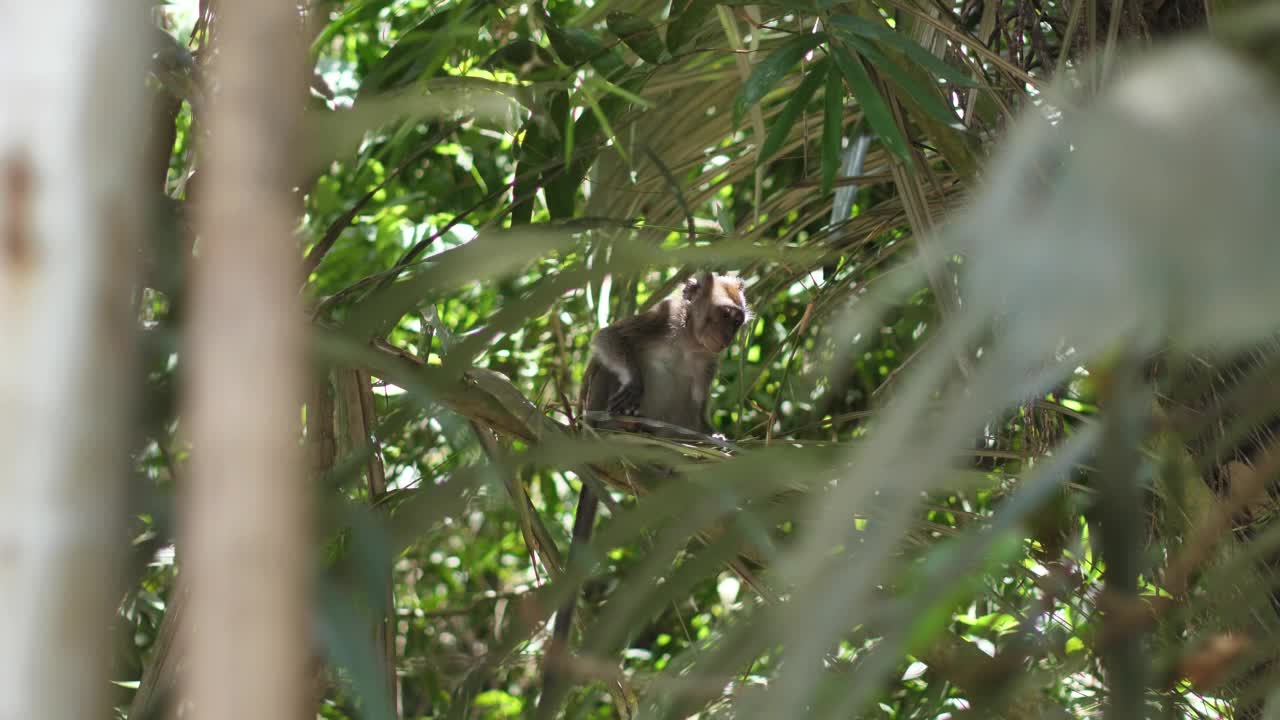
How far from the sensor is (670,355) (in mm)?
5164

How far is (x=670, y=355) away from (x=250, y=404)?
15.3 ft

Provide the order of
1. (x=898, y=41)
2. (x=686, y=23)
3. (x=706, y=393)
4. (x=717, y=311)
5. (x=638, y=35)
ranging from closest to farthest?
(x=898, y=41)
(x=686, y=23)
(x=638, y=35)
(x=717, y=311)
(x=706, y=393)

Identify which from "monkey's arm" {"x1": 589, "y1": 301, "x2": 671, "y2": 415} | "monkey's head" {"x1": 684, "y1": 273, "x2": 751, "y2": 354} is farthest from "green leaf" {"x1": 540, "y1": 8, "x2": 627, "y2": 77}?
"monkey's head" {"x1": 684, "y1": 273, "x2": 751, "y2": 354}

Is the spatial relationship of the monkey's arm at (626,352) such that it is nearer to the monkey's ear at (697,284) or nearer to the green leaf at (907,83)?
the monkey's ear at (697,284)

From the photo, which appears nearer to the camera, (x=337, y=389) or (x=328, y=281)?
(x=337, y=389)

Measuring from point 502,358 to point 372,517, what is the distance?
3.80 meters

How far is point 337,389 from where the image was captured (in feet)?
7.23

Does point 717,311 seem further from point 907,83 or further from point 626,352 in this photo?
point 907,83

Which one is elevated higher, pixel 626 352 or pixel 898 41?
pixel 898 41

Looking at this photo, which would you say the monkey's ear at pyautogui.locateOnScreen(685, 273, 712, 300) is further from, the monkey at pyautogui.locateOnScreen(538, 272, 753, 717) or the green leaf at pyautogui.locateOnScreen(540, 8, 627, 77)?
the green leaf at pyautogui.locateOnScreen(540, 8, 627, 77)

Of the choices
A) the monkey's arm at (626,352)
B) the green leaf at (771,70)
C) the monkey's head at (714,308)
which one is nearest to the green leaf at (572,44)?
the green leaf at (771,70)

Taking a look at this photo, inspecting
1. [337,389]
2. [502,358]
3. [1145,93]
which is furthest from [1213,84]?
[502,358]

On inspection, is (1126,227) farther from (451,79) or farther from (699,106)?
(699,106)

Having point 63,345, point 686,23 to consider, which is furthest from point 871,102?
point 63,345
